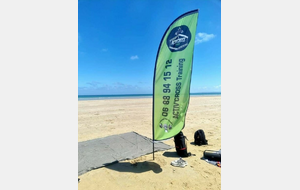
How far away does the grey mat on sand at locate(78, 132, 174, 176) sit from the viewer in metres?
2.70

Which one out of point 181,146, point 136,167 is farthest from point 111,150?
point 181,146

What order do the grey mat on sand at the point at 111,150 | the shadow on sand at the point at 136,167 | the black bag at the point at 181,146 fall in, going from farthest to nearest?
1. the black bag at the point at 181,146
2. the grey mat on sand at the point at 111,150
3. the shadow on sand at the point at 136,167

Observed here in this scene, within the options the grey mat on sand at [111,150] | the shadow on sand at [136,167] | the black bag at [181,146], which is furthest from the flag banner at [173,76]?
the grey mat on sand at [111,150]

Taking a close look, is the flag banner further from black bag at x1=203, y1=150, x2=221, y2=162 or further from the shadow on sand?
black bag at x1=203, y1=150, x2=221, y2=162

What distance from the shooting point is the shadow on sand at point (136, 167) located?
2488 mm

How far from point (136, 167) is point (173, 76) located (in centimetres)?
193

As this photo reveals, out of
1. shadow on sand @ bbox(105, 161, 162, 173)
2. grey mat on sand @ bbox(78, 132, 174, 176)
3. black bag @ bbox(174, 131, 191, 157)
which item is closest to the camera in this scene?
shadow on sand @ bbox(105, 161, 162, 173)

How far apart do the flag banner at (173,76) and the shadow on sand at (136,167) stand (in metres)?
0.53

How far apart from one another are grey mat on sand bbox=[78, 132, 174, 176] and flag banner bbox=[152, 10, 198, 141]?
88 cm

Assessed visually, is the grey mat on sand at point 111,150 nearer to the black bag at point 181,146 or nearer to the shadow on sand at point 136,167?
the shadow on sand at point 136,167

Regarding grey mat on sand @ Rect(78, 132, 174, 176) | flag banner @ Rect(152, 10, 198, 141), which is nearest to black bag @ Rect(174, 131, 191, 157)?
flag banner @ Rect(152, 10, 198, 141)

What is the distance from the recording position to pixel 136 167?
2.59 meters

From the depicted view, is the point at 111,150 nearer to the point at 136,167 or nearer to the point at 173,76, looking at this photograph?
the point at 136,167
